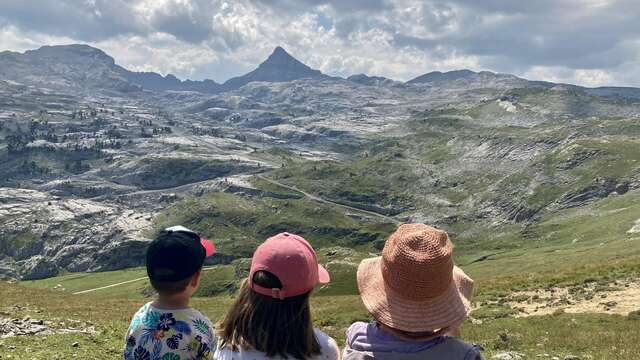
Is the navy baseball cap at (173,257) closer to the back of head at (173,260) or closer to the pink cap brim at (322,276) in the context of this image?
the back of head at (173,260)

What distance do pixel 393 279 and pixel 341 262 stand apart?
15220cm

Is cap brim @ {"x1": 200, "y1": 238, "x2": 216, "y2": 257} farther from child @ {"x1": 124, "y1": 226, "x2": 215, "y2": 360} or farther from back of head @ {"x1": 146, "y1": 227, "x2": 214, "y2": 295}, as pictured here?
back of head @ {"x1": 146, "y1": 227, "x2": 214, "y2": 295}

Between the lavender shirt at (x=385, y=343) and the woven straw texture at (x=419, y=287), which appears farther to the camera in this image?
the lavender shirt at (x=385, y=343)

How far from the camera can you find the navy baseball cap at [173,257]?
782cm

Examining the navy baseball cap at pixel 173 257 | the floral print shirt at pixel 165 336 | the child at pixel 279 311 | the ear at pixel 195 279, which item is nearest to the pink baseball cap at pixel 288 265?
the child at pixel 279 311

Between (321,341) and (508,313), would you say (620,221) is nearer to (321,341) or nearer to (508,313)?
(508,313)

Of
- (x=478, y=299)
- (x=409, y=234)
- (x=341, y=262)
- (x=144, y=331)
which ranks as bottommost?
(x=341, y=262)

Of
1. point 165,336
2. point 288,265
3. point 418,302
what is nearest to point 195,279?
point 165,336

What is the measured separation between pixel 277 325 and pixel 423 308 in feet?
6.37

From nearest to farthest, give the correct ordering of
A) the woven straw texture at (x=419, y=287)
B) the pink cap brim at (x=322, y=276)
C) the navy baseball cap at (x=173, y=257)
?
the woven straw texture at (x=419, y=287), the pink cap brim at (x=322, y=276), the navy baseball cap at (x=173, y=257)

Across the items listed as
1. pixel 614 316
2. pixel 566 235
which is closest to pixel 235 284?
pixel 566 235

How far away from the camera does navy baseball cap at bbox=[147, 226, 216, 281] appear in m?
7.82

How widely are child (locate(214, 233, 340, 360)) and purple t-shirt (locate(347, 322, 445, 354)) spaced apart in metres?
0.43

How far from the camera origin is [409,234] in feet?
21.5
